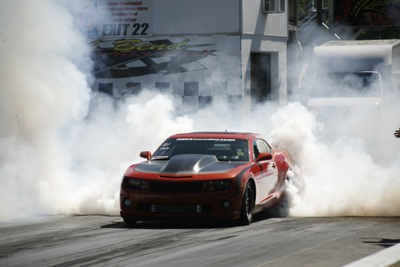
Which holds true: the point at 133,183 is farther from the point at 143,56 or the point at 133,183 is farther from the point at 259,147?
the point at 143,56

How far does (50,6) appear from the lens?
1323cm

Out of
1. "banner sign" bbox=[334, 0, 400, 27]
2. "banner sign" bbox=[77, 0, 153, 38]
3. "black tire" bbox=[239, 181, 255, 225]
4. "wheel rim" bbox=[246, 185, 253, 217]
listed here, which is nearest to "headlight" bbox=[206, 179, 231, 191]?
"black tire" bbox=[239, 181, 255, 225]

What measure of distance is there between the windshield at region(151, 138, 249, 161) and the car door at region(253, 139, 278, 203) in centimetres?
28

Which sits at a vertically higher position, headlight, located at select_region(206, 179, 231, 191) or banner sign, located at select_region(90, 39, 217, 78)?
banner sign, located at select_region(90, 39, 217, 78)

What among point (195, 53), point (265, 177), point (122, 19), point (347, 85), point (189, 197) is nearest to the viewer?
point (189, 197)

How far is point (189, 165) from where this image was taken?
838 centimetres

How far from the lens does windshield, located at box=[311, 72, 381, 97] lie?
1853 centimetres

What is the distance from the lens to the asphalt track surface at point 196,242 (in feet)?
19.7

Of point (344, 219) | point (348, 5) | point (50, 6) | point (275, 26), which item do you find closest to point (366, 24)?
point (348, 5)

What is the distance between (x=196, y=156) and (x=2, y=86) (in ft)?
16.9

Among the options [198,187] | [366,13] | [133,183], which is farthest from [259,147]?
[366,13]

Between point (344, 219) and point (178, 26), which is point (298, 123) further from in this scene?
point (178, 26)

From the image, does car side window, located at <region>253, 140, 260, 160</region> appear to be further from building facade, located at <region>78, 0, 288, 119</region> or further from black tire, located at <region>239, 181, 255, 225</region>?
building facade, located at <region>78, 0, 288, 119</region>

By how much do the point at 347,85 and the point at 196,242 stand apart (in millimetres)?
12805
